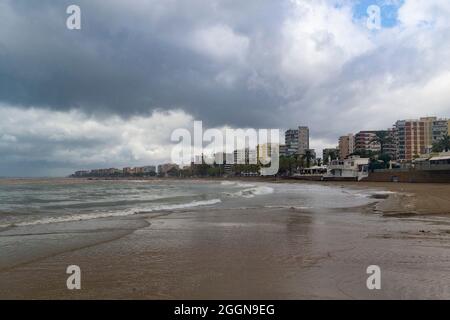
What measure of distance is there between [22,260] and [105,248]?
2209 mm

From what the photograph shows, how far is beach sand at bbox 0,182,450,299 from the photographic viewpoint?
260 inches

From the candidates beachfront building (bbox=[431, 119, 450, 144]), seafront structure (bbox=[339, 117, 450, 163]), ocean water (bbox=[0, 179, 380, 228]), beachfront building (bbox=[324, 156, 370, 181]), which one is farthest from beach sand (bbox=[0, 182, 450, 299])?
beachfront building (bbox=[431, 119, 450, 144])

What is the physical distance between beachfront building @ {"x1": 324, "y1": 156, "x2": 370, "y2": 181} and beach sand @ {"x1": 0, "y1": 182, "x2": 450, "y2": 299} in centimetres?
9391

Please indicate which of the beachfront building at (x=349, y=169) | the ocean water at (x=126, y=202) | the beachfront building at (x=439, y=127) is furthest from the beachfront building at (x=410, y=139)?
the ocean water at (x=126, y=202)

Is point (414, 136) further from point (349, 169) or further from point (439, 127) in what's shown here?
point (349, 169)

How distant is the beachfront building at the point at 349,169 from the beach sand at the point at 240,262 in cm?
9391

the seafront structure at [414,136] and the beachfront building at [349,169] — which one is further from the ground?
the seafront structure at [414,136]

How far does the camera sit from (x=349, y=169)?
374 ft

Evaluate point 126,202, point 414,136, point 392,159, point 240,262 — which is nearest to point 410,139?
point 414,136

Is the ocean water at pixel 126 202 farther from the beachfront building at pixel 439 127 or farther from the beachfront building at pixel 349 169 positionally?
the beachfront building at pixel 439 127

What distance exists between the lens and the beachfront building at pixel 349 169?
107 metres

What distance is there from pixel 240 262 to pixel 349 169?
11191 cm

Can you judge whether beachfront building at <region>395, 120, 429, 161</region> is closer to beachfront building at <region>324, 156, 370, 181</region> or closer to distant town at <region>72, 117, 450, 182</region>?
distant town at <region>72, 117, 450, 182</region>

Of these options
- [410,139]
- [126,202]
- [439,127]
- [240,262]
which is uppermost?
[439,127]
